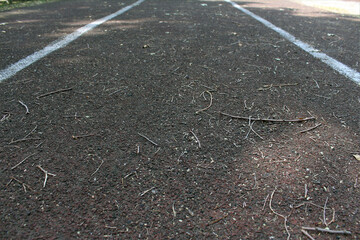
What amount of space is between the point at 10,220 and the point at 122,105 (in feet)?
4.08

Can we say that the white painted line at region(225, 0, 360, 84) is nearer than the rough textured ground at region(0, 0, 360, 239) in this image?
No

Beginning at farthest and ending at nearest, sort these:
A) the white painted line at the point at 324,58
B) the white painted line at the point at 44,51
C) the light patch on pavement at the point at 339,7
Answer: the light patch on pavement at the point at 339,7 → the white painted line at the point at 324,58 → the white painted line at the point at 44,51

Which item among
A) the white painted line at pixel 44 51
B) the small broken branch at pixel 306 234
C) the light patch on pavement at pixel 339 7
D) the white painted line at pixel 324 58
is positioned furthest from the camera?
the light patch on pavement at pixel 339 7

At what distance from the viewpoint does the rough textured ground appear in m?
1.43

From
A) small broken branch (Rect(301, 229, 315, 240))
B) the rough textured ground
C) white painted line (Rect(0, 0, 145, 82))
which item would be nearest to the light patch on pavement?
the rough textured ground

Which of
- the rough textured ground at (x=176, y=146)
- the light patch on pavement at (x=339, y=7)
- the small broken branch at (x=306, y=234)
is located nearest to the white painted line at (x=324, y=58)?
the rough textured ground at (x=176, y=146)

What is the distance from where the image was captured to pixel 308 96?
265 cm

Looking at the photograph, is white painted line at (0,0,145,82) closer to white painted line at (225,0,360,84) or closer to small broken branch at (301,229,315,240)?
small broken branch at (301,229,315,240)

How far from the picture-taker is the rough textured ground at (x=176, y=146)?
1.43 m

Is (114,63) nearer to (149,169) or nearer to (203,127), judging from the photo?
(203,127)

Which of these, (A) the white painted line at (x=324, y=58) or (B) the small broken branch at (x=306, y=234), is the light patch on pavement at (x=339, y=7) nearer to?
(A) the white painted line at (x=324, y=58)

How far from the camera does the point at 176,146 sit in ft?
6.42

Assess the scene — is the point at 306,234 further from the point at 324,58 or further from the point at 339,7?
the point at 339,7

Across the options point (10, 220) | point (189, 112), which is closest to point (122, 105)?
point (189, 112)
